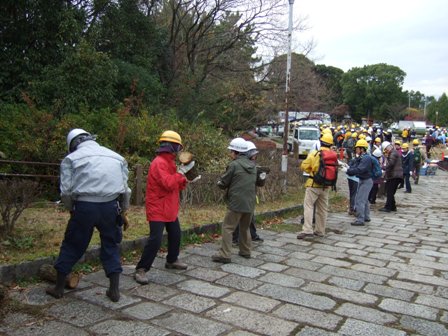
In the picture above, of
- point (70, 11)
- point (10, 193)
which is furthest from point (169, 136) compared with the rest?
point (70, 11)

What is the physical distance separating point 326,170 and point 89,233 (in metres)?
4.35

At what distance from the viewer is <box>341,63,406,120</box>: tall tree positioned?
66.0 meters

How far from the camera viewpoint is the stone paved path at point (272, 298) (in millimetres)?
3613

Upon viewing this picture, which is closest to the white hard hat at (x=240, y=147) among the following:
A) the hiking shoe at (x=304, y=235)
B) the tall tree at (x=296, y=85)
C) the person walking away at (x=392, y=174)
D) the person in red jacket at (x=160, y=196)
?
the person in red jacket at (x=160, y=196)

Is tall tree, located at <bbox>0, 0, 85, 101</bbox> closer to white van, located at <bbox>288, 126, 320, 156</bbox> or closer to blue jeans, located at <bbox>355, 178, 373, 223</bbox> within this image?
blue jeans, located at <bbox>355, 178, 373, 223</bbox>

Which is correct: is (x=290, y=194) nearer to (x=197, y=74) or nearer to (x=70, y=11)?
(x=70, y=11)

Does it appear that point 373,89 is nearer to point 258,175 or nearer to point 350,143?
point 350,143

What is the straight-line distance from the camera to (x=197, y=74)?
63.4 ft

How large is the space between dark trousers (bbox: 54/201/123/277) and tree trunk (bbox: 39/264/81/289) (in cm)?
31

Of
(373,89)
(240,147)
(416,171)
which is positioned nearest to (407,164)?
(416,171)

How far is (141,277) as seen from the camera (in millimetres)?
4586

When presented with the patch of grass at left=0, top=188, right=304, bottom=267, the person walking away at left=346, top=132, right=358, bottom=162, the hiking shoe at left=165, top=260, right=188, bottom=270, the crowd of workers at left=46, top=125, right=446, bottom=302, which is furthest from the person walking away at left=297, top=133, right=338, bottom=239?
the person walking away at left=346, top=132, right=358, bottom=162

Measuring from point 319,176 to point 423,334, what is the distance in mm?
3699

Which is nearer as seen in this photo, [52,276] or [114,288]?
[114,288]
